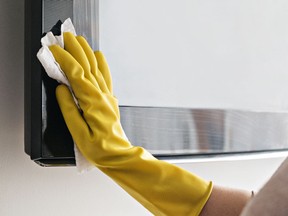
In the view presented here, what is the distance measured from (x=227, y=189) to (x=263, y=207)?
0.31m

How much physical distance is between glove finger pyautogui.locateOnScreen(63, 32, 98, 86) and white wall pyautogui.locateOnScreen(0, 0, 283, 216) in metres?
0.08

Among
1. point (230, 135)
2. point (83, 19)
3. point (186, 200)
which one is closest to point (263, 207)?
point (186, 200)

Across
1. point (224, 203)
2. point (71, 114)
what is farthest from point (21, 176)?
point (224, 203)

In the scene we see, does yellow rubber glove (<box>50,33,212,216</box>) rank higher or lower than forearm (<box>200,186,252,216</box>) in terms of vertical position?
higher

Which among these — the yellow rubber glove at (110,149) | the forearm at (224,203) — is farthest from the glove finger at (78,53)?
the forearm at (224,203)

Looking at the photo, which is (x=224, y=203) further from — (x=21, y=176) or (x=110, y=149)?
(x=21, y=176)

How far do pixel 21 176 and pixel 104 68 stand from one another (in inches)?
6.8

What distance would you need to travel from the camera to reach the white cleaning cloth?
576mm

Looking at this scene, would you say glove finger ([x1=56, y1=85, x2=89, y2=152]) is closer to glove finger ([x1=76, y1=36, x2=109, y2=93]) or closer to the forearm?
glove finger ([x1=76, y1=36, x2=109, y2=93])

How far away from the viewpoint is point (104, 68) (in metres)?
0.65

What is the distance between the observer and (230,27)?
0.84 metres

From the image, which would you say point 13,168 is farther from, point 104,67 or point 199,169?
point 199,169

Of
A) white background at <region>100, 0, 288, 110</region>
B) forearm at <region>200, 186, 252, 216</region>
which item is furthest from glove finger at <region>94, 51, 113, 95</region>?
forearm at <region>200, 186, 252, 216</region>

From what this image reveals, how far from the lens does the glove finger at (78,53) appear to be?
606 millimetres
